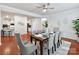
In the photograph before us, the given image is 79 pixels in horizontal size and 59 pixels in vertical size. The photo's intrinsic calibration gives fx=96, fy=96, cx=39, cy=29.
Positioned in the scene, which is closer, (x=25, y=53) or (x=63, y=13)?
(x=25, y=53)

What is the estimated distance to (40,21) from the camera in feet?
34.8

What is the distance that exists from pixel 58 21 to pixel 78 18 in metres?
2.24

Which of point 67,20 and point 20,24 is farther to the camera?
point 20,24

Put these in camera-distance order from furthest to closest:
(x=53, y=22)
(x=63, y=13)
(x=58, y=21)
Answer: (x=53, y=22)
(x=58, y=21)
(x=63, y=13)

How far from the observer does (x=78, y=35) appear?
18.7 ft

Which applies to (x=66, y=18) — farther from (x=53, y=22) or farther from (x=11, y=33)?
(x=11, y=33)

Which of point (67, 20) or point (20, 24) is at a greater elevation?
point (67, 20)

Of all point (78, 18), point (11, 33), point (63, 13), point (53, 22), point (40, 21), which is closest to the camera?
point (78, 18)

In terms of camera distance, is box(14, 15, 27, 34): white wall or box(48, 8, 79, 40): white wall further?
box(14, 15, 27, 34): white wall

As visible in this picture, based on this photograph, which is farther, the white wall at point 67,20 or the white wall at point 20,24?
the white wall at point 20,24

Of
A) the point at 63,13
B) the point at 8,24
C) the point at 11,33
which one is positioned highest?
the point at 63,13

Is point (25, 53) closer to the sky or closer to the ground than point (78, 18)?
closer to the ground

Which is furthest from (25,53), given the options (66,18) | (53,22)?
(53,22)

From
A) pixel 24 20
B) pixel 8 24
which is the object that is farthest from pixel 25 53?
pixel 8 24
